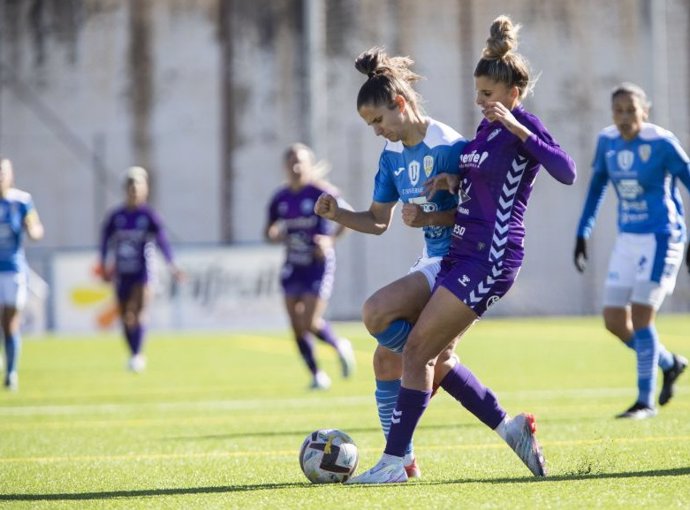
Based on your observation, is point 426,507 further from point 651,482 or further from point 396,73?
point 396,73

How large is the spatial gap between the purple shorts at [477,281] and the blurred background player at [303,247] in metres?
6.73

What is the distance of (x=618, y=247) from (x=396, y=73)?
11.5 ft

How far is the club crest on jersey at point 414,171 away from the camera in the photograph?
19.7 feet

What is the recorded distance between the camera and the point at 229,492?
5.55 m

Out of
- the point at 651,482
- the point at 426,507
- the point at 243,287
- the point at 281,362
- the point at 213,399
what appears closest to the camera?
the point at 426,507

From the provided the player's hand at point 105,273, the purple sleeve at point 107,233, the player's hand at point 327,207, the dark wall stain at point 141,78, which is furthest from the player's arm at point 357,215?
the dark wall stain at point 141,78

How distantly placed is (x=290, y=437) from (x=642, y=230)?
107 inches

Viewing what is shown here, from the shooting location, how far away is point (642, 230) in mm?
8766

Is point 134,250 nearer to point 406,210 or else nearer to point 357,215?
point 357,215

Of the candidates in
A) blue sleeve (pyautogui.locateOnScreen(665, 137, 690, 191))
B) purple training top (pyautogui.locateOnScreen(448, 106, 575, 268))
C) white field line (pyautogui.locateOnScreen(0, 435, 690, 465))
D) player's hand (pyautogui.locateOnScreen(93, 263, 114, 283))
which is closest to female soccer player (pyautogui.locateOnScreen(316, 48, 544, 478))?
purple training top (pyautogui.locateOnScreen(448, 106, 575, 268))

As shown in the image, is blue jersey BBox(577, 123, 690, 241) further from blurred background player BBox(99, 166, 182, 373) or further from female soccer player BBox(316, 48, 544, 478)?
blurred background player BBox(99, 166, 182, 373)

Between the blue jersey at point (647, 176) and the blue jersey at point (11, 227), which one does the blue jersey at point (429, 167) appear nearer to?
the blue jersey at point (647, 176)

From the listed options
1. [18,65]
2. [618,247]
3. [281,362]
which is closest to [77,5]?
[18,65]

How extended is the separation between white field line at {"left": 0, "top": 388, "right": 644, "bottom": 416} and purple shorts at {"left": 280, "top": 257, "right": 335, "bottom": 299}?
5.99 ft
